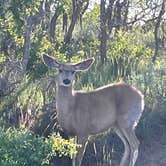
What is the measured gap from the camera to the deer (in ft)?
33.6

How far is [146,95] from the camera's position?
40.4ft

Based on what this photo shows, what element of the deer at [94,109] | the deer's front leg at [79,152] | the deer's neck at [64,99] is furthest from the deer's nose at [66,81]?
the deer's front leg at [79,152]

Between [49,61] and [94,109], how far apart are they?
47.3 inches

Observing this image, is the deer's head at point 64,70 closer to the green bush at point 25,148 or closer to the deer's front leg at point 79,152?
the deer's front leg at point 79,152

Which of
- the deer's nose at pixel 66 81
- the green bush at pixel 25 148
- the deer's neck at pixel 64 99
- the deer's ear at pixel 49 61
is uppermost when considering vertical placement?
the deer's ear at pixel 49 61

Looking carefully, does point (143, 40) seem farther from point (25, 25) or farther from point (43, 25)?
point (25, 25)

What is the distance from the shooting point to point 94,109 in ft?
35.1

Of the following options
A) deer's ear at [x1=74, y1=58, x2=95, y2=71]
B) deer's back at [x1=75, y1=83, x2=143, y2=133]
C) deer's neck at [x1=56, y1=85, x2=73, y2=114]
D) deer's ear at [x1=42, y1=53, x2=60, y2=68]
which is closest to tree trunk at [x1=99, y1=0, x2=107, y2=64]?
deer's back at [x1=75, y1=83, x2=143, y2=133]

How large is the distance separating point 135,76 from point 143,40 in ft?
12.5

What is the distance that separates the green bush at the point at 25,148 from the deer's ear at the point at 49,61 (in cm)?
200

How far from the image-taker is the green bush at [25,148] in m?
7.91

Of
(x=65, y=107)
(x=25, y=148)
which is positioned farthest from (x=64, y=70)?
(x=25, y=148)

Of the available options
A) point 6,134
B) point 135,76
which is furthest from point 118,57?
point 6,134

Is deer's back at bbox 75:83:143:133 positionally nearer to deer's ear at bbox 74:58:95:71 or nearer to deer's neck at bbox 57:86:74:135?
deer's neck at bbox 57:86:74:135
